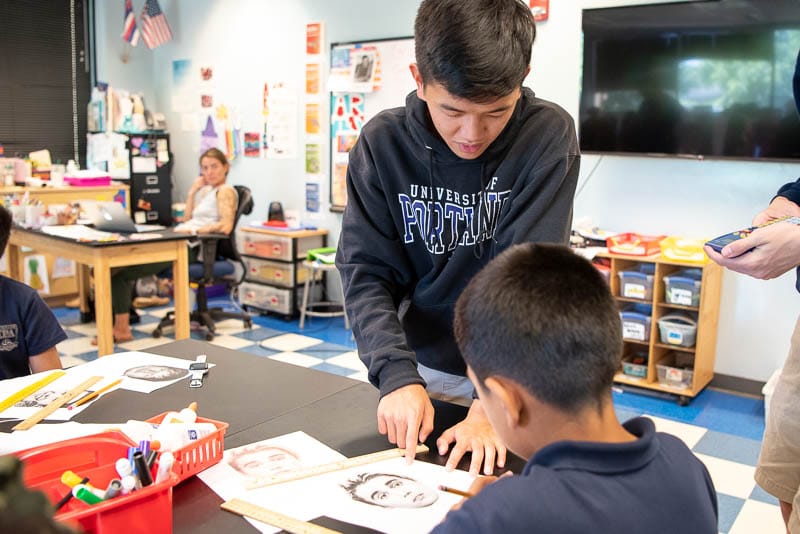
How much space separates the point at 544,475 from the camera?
0.76 m

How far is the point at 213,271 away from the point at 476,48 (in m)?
3.88

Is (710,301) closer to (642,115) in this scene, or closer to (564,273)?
(642,115)

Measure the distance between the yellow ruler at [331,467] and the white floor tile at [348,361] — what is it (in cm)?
279

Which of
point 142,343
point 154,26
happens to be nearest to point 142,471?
point 142,343

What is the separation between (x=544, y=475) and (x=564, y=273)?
0.23 metres

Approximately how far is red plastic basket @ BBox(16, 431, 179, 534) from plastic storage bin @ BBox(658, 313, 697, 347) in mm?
2976

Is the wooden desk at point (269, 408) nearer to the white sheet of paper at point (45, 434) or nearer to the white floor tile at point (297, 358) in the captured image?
the white sheet of paper at point (45, 434)

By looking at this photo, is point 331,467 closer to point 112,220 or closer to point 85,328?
point 112,220

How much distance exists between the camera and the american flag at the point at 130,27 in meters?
6.27

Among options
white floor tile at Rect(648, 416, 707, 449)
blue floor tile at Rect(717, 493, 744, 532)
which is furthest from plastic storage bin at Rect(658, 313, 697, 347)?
blue floor tile at Rect(717, 493, 744, 532)

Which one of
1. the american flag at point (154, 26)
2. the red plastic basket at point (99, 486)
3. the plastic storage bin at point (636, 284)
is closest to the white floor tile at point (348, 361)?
the plastic storage bin at point (636, 284)

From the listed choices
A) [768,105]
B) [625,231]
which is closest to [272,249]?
[625,231]

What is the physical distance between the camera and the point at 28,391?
1.47m

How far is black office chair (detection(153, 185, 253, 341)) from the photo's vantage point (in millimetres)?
4645
